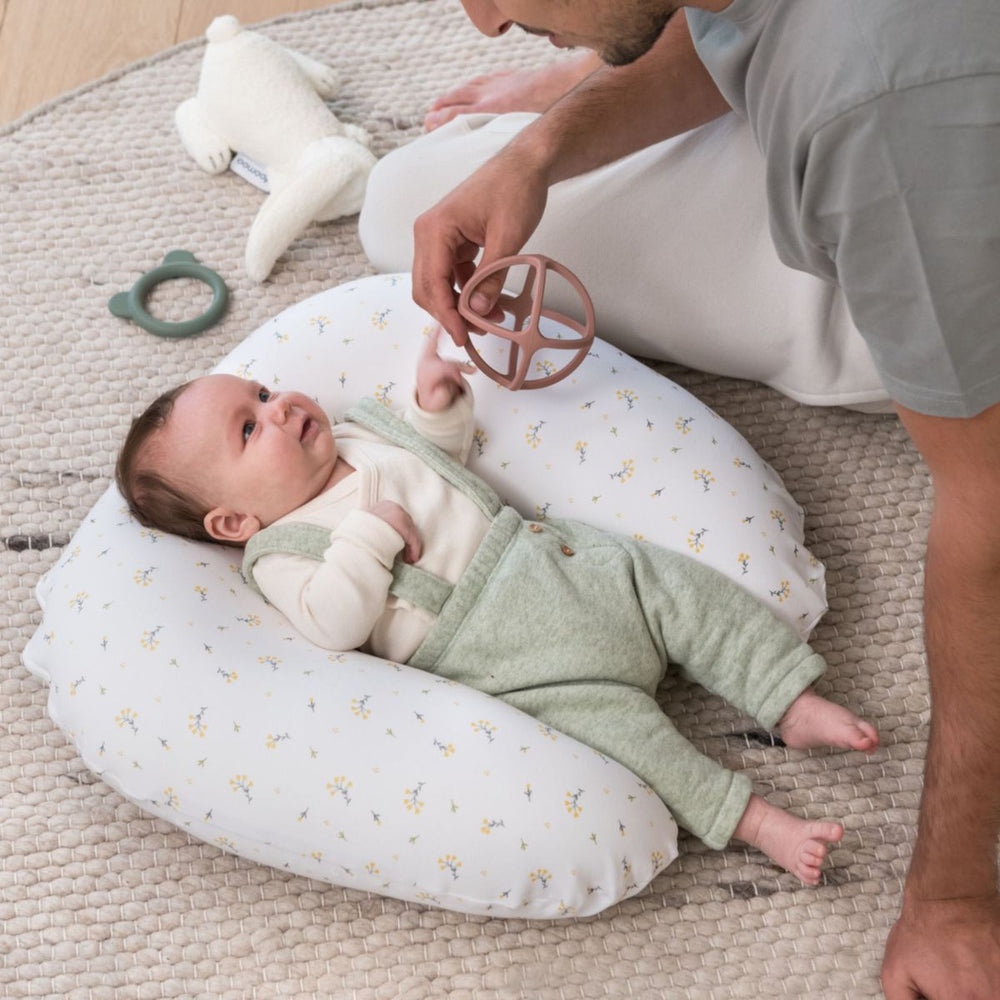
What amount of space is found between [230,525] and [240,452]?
83 millimetres

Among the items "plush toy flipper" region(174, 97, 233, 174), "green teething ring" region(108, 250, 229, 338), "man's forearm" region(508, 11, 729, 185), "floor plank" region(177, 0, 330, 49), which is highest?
"man's forearm" region(508, 11, 729, 185)

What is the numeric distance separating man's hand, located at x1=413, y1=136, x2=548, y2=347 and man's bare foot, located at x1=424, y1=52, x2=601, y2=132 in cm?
51

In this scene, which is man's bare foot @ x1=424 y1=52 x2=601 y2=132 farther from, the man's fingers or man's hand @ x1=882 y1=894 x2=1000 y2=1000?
man's hand @ x1=882 y1=894 x2=1000 y2=1000

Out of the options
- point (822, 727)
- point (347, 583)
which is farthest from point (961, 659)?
point (347, 583)

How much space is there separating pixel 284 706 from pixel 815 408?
2.60 feet

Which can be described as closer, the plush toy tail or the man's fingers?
the man's fingers

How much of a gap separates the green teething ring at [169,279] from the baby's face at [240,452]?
42 centimetres

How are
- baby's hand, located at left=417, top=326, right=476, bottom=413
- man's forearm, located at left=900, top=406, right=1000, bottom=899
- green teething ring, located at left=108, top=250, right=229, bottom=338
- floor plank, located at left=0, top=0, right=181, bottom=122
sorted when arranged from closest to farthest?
man's forearm, located at left=900, top=406, right=1000, bottom=899 < baby's hand, located at left=417, top=326, right=476, bottom=413 < green teething ring, located at left=108, top=250, right=229, bottom=338 < floor plank, located at left=0, top=0, right=181, bottom=122

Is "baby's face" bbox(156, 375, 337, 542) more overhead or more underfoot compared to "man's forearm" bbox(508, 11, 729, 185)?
more underfoot

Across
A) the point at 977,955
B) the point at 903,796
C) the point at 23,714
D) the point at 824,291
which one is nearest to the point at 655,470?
the point at 824,291

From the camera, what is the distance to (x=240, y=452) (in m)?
1.35

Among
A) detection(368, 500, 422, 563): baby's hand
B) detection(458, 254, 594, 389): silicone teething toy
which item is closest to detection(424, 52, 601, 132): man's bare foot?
detection(458, 254, 594, 389): silicone teething toy

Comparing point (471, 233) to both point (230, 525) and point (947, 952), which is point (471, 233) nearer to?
point (230, 525)

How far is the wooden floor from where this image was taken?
2096 millimetres
